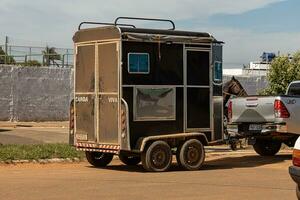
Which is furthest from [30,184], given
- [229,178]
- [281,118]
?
[281,118]

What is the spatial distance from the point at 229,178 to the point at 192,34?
3.98 meters

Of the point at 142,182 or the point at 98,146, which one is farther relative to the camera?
the point at 98,146

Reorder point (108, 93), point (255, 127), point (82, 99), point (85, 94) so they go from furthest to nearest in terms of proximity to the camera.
Result: 1. point (255, 127)
2. point (82, 99)
3. point (85, 94)
4. point (108, 93)

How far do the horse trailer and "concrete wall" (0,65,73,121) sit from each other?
16.0 m

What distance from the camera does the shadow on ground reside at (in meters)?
15.8

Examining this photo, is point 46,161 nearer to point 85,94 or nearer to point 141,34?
point 85,94

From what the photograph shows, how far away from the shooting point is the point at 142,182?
12.7 meters

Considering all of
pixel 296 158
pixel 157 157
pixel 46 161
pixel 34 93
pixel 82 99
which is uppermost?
pixel 34 93

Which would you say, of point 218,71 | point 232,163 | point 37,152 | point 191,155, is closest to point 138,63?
point 218,71

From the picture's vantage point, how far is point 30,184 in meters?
12.2

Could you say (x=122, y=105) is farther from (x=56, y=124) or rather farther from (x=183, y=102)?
(x=56, y=124)

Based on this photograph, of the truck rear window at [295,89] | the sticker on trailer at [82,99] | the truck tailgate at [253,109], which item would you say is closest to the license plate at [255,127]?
the truck tailgate at [253,109]

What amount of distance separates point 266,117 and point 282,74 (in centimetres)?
1390

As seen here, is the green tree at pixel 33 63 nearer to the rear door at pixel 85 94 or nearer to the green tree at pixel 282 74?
the green tree at pixel 282 74
